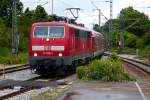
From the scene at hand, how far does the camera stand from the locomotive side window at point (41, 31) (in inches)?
1143

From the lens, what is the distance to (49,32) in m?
29.0

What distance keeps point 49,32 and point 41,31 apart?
47 centimetres

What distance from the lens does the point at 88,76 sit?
77.4ft

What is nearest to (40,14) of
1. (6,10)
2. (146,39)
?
(6,10)

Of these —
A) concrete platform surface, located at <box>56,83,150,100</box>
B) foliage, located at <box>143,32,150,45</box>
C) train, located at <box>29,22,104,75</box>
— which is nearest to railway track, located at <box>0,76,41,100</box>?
concrete platform surface, located at <box>56,83,150,100</box>

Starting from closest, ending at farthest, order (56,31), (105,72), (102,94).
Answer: (102,94) < (105,72) < (56,31)

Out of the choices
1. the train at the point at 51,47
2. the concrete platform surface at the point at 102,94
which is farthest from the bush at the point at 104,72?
the train at the point at 51,47

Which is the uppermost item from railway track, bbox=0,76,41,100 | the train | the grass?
the train

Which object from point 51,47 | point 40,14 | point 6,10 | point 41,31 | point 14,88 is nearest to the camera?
point 14,88

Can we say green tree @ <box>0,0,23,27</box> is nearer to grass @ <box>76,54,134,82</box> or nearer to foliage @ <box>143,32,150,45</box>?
foliage @ <box>143,32,150,45</box>

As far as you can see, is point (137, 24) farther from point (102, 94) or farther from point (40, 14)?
point (102, 94)

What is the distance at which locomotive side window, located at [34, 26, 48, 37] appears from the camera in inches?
1143

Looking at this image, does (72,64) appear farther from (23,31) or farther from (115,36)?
(115,36)

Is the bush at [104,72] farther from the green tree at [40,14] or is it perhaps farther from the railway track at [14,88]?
the green tree at [40,14]
